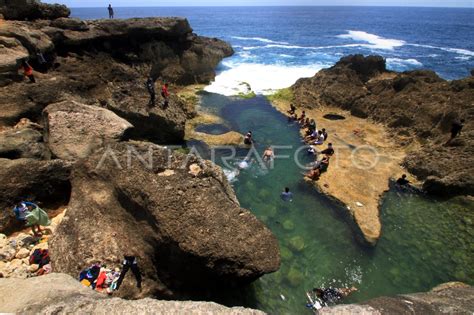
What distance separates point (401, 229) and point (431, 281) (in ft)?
10.2

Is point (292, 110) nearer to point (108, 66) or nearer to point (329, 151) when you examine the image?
point (329, 151)

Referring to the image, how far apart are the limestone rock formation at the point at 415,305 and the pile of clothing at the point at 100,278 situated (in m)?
6.72

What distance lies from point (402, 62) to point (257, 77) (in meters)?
30.3

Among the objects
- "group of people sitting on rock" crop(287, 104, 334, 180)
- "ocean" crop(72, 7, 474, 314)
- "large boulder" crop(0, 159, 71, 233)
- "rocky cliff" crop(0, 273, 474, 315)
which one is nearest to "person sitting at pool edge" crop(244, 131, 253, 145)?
"ocean" crop(72, 7, 474, 314)

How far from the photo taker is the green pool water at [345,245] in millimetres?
12953

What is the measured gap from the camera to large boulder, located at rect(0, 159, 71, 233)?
11297mm

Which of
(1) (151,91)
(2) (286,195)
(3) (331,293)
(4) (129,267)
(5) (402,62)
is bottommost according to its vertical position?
(3) (331,293)

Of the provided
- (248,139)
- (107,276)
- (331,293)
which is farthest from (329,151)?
(107,276)

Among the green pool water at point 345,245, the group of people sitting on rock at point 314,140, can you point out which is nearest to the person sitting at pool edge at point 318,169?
the group of people sitting on rock at point 314,140

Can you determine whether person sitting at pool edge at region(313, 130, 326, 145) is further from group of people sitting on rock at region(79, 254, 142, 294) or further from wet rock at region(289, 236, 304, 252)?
group of people sitting on rock at region(79, 254, 142, 294)

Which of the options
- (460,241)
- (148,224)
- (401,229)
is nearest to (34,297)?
(148,224)

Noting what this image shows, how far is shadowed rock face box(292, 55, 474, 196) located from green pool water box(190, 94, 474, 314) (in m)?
2.41

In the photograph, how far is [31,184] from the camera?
12.0 meters

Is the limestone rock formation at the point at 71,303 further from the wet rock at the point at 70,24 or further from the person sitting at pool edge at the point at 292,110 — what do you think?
the wet rock at the point at 70,24
